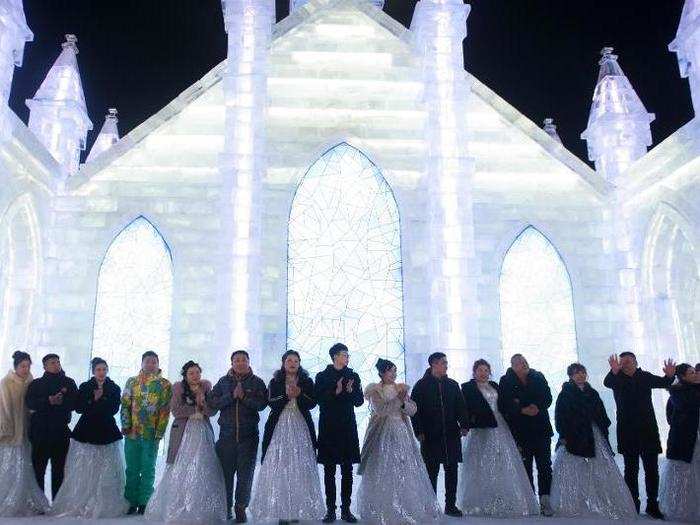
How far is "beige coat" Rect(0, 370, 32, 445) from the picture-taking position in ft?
25.0

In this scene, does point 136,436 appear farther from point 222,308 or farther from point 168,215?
point 168,215

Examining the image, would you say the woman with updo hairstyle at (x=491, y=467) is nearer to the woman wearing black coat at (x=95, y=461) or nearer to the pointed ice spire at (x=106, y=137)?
the woman wearing black coat at (x=95, y=461)

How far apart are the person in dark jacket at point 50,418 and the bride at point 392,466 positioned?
345 centimetres

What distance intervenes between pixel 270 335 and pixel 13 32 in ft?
23.6

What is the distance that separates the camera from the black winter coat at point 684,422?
25.0ft

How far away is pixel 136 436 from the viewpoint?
7.67 metres

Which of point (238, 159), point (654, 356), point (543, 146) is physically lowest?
point (654, 356)

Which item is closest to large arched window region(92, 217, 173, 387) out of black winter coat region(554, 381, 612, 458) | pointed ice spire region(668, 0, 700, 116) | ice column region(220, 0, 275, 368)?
ice column region(220, 0, 275, 368)

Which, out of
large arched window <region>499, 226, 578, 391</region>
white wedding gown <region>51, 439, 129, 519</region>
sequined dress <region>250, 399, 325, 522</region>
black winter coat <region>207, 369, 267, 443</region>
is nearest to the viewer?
sequined dress <region>250, 399, 325, 522</region>

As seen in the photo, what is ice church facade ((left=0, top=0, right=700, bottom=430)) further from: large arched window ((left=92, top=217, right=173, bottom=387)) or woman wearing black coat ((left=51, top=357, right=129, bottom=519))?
woman wearing black coat ((left=51, top=357, right=129, bottom=519))

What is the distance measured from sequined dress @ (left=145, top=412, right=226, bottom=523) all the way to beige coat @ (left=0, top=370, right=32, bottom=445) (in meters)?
1.79

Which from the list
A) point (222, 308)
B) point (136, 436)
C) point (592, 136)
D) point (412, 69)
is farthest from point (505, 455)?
point (592, 136)

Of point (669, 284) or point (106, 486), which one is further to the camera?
point (669, 284)

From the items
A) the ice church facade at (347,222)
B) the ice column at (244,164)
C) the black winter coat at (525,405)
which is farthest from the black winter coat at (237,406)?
the ice church facade at (347,222)
